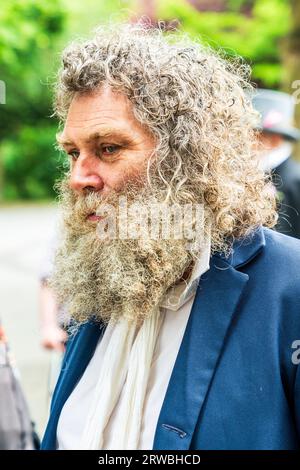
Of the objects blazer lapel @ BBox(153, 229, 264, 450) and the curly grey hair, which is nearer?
blazer lapel @ BBox(153, 229, 264, 450)

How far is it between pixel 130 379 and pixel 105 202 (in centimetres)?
51

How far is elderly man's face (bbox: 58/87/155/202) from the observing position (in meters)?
2.08

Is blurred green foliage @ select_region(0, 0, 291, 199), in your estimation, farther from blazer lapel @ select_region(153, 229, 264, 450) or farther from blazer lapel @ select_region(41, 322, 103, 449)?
blazer lapel @ select_region(153, 229, 264, 450)

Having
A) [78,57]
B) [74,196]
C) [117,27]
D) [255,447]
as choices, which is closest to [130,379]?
[255,447]

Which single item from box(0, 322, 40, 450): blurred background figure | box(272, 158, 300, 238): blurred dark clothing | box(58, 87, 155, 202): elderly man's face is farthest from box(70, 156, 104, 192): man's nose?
box(272, 158, 300, 238): blurred dark clothing

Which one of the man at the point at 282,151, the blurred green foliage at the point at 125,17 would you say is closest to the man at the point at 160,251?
the blurred green foliage at the point at 125,17

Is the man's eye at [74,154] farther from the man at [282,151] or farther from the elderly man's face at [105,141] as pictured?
the man at [282,151]

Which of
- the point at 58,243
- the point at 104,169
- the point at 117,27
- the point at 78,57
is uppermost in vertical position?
the point at 117,27

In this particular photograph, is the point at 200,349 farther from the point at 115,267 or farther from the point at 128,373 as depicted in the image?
the point at 115,267

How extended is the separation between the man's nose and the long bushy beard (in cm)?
3

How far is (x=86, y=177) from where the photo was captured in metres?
2.12

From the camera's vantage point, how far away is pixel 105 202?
2.11 m

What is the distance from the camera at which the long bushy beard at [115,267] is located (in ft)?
6.95

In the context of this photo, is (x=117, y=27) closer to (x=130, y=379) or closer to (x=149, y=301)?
(x=149, y=301)
